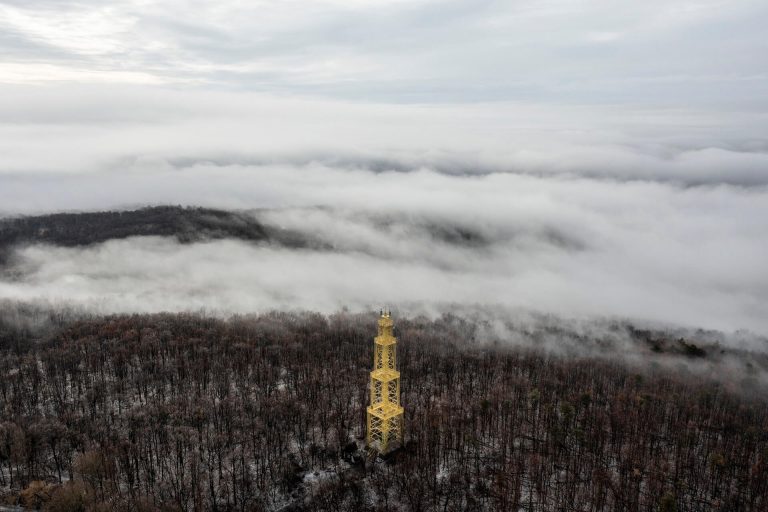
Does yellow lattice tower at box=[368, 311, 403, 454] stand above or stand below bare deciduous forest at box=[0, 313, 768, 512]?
above

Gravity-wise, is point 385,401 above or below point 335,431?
above

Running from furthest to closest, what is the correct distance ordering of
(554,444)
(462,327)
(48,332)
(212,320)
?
(462,327), (212,320), (48,332), (554,444)

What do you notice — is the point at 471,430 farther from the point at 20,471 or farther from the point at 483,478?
the point at 20,471

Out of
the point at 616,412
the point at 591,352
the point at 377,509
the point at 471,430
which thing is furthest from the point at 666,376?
the point at 377,509

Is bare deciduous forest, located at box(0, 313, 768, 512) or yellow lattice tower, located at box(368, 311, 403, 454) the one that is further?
yellow lattice tower, located at box(368, 311, 403, 454)
